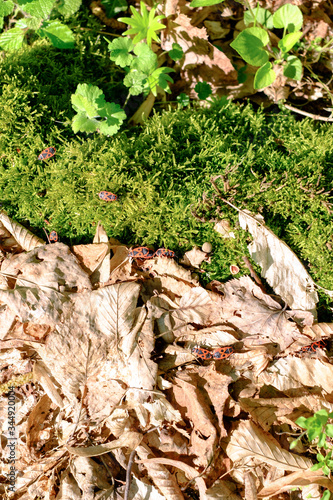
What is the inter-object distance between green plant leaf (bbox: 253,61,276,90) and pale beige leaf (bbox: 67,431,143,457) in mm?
3540

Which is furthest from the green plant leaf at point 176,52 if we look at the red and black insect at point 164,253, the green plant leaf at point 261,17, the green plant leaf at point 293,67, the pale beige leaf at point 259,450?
the pale beige leaf at point 259,450

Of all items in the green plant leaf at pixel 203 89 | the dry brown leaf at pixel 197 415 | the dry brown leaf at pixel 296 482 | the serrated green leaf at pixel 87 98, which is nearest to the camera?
the dry brown leaf at pixel 296 482

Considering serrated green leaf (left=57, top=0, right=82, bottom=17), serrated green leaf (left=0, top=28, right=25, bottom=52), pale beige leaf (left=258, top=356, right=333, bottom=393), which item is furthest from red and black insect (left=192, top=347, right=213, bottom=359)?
serrated green leaf (left=57, top=0, right=82, bottom=17)

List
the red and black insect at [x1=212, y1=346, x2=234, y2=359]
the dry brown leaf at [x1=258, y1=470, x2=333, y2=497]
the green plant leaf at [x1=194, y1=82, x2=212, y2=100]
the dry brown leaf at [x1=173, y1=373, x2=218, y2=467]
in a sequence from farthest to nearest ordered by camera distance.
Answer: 1. the green plant leaf at [x1=194, y1=82, x2=212, y2=100]
2. the red and black insect at [x1=212, y1=346, x2=234, y2=359]
3. the dry brown leaf at [x1=173, y1=373, x2=218, y2=467]
4. the dry brown leaf at [x1=258, y1=470, x2=333, y2=497]

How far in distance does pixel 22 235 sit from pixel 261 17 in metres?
3.46

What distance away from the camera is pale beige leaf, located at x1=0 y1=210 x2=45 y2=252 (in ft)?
12.6

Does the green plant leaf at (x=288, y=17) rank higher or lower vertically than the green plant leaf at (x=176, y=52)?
higher

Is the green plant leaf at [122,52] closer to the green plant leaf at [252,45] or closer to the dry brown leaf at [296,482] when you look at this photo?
the green plant leaf at [252,45]

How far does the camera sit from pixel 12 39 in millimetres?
3973

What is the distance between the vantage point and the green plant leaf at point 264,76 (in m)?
3.74

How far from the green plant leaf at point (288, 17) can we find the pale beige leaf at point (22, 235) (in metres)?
3.30

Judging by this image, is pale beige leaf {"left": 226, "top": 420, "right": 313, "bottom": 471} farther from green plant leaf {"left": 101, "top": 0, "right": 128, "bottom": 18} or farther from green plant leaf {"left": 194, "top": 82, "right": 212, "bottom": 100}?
green plant leaf {"left": 101, "top": 0, "right": 128, "bottom": 18}

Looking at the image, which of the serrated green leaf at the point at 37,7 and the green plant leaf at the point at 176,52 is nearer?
the serrated green leaf at the point at 37,7

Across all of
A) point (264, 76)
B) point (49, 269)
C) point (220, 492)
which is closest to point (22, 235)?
point (49, 269)
